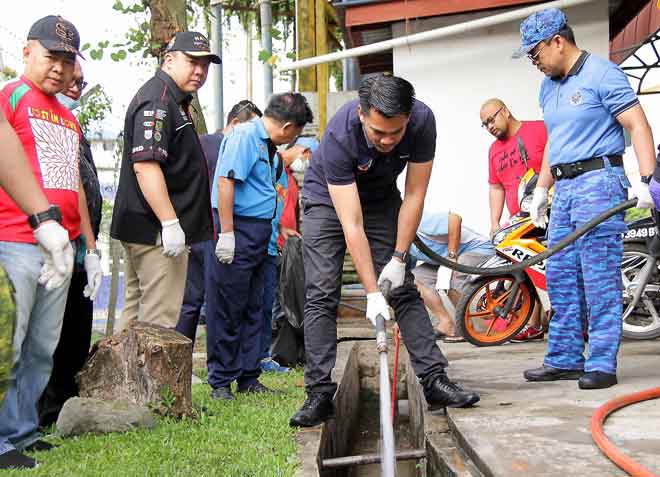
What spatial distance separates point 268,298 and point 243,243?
47.5 inches

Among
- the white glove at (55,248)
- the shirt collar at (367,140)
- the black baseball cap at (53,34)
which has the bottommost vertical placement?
the white glove at (55,248)

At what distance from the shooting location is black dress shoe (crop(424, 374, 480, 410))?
4.07 metres

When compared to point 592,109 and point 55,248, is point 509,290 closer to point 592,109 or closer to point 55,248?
point 592,109

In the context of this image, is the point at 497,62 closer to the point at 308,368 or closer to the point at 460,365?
the point at 460,365

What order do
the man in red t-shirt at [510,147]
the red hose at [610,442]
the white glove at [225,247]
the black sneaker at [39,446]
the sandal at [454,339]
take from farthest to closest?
the sandal at [454,339]
the man in red t-shirt at [510,147]
the white glove at [225,247]
the black sneaker at [39,446]
the red hose at [610,442]

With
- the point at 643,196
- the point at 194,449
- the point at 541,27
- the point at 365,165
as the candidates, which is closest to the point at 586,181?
the point at 643,196

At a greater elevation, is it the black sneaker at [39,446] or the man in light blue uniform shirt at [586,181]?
the man in light blue uniform shirt at [586,181]

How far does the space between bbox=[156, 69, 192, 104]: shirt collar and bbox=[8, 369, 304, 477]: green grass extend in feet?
5.72

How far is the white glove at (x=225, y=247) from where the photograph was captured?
504 cm

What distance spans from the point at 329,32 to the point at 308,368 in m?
10.9

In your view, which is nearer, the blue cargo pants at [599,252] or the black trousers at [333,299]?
the black trousers at [333,299]

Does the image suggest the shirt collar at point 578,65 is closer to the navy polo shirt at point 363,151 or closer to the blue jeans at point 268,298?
the navy polo shirt at point 363,151

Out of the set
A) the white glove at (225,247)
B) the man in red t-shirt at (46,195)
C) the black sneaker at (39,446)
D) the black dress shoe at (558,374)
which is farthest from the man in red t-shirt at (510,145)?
the black sneaker at (39,446)

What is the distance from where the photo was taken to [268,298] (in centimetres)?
639
